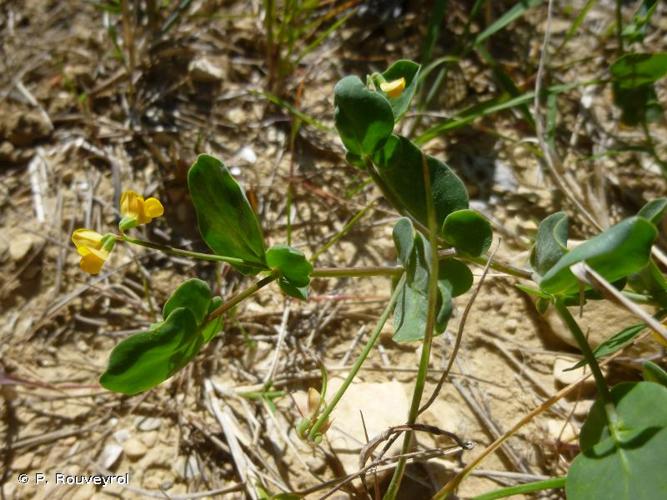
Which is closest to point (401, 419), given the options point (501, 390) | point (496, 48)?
point (501, 390)

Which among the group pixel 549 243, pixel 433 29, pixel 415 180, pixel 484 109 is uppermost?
pixel 433 29

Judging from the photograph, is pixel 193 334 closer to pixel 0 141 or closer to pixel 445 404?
pixel 445 404

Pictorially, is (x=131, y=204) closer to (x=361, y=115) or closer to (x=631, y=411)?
(x=361, y=115)

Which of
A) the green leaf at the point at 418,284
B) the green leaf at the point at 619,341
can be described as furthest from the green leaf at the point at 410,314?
the green leaf at the point at 619,341

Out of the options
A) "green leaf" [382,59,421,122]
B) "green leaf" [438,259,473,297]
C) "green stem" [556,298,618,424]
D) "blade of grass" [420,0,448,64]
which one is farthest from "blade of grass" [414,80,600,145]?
"green stem" [556,298,618,424]

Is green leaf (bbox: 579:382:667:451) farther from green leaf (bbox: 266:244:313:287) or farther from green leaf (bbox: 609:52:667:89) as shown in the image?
green leaf (bbox: 609:52:667:89)

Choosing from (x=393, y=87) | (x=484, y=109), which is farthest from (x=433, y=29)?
(x=393, y=87)
